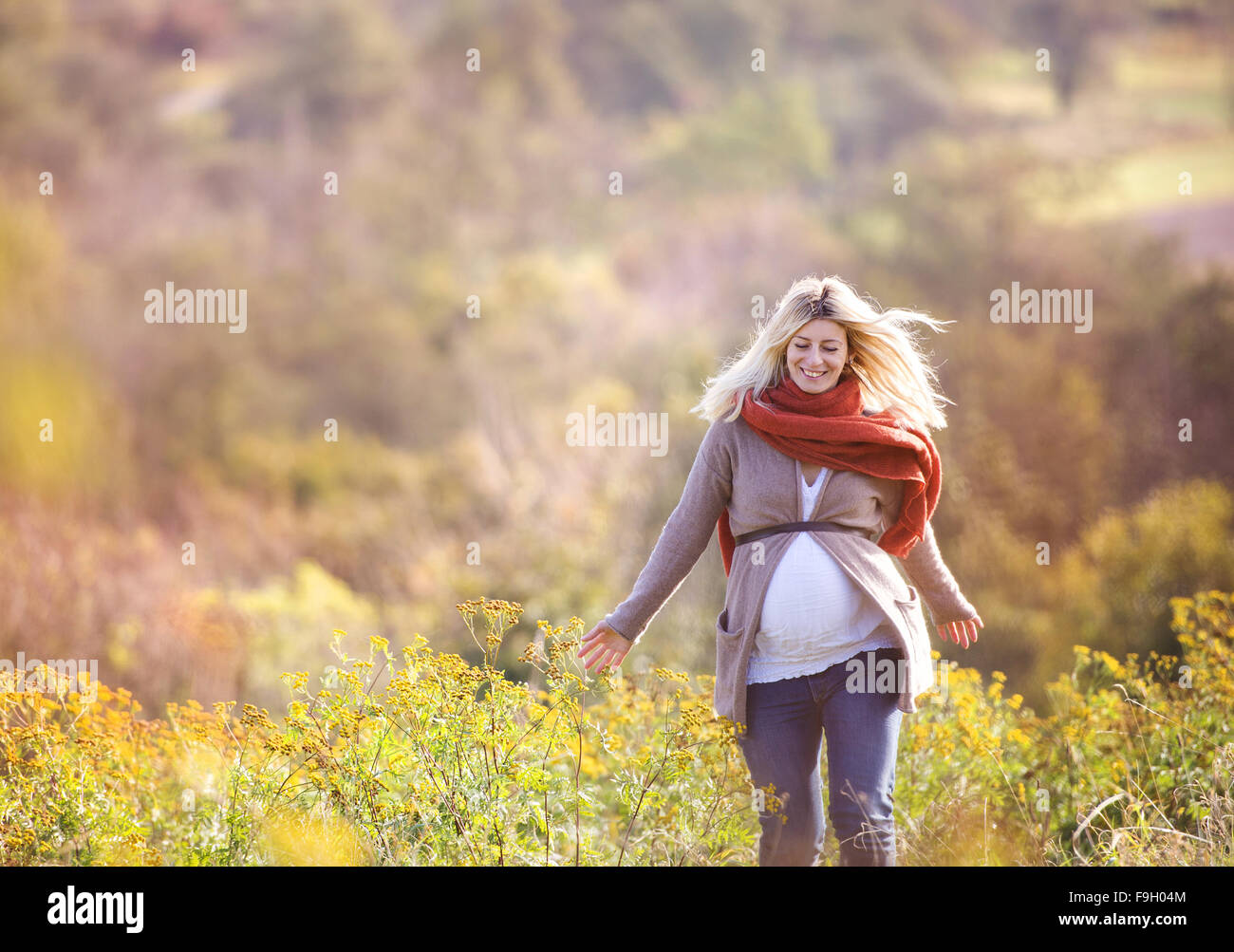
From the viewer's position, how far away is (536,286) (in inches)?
647

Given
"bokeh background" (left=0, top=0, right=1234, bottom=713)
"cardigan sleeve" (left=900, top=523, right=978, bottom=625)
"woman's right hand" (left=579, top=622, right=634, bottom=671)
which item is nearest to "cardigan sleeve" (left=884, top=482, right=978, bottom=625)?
"cardigan sleeve" (left=900, top=523, right=978, bottom=625)

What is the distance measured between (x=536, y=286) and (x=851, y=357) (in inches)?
520

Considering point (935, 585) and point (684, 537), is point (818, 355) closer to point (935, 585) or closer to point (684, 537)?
point (684, 537)

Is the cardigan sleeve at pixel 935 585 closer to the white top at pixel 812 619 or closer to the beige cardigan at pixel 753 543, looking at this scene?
the beige cardigan at pixel 753 543

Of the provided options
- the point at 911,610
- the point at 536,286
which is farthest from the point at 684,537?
Result: the point at 536,286

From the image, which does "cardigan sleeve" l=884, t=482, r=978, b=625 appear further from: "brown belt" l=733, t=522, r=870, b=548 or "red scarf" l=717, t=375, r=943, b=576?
"brown belt" l=733, t=522, r=870, b=548

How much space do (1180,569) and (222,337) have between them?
12008 mm

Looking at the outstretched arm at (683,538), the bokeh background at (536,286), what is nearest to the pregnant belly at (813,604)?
the outstretched arm at (683,538)

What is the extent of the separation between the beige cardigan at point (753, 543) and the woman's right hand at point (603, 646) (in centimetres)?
3

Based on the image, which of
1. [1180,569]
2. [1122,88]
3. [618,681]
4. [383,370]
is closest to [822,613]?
[618,681]

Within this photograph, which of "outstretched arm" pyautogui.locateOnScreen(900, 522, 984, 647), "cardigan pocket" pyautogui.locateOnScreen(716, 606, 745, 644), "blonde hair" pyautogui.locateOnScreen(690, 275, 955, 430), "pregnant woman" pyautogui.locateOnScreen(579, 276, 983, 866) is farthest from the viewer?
"outstretched arm" pyautogui.locateOnScreen(900, 522, 984, 647)

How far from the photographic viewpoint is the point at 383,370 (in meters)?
15.9

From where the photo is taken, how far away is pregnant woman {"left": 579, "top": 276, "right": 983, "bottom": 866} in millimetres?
3174

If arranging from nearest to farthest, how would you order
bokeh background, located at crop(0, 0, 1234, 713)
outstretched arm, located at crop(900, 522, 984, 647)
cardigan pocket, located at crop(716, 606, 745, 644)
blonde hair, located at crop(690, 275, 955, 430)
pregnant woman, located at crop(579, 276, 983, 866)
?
pregnant woman, located at crop(579, 276, 983, 866) → cardigan pocket, located at crop(716, 606, 745, 644) → blonde hair, located at crop(690, 275, 955, 430) → outstretched arm, located at crop(900, 522, 984, 647) → bokeh background, located at crop(0, 0, 1234, 713)
